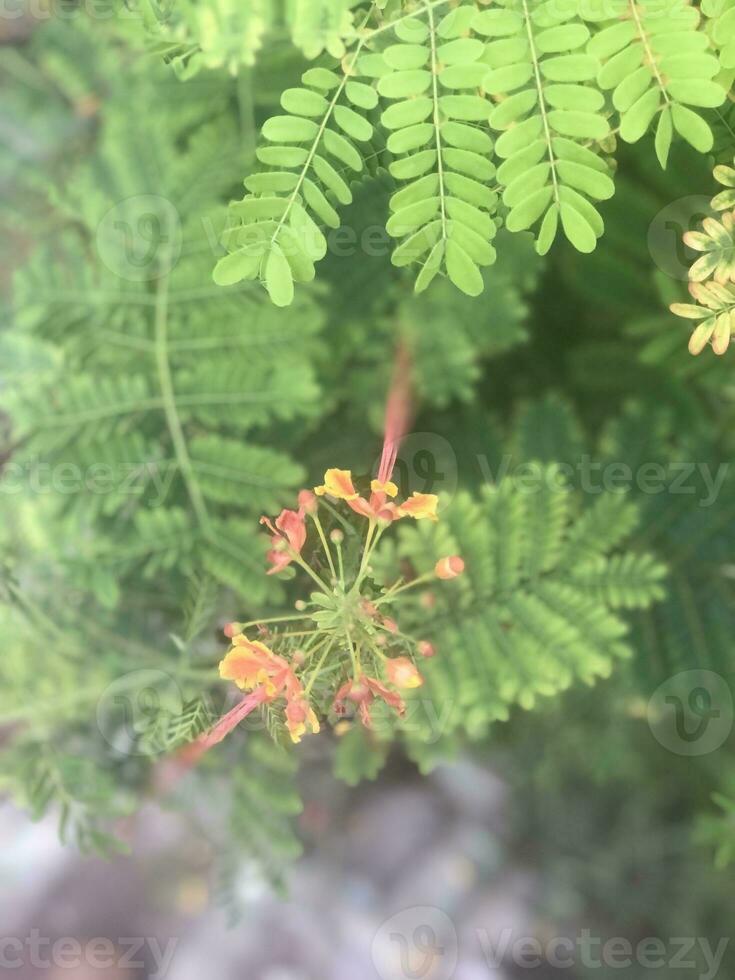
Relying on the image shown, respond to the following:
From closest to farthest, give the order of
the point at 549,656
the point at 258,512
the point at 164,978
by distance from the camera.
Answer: the point at 549,656, the point at 258,512, the point at 164,978

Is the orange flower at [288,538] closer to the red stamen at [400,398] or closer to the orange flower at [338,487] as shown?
the orange flower at [338,487]

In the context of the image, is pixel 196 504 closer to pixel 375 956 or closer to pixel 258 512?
pixel 258 512

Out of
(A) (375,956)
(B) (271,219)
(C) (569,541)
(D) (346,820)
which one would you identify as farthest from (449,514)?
(A) (375,956)

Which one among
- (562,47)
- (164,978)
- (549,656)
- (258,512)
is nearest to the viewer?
(562,47)

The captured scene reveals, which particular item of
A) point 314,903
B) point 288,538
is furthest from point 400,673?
point 314,903

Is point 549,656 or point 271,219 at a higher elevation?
point 271,219

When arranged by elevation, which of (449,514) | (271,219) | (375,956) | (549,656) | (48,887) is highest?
(271,219)

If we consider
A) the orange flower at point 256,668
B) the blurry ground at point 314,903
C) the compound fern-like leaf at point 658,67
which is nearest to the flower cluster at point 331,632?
the orange flower at point 256,668
